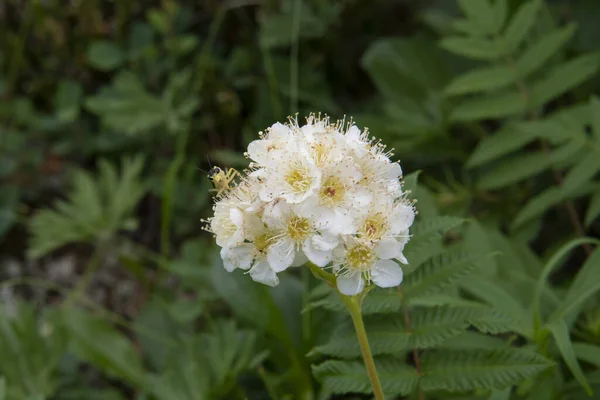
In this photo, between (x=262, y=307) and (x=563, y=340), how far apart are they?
0.86m

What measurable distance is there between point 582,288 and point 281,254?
0.65 metres

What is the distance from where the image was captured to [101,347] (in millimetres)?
2045

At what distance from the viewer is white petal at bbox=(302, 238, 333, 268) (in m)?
0.96

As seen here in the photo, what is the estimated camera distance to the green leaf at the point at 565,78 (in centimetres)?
180

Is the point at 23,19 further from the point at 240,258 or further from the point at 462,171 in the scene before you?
the point at 240,258

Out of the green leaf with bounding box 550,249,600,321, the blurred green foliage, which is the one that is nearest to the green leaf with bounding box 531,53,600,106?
the blurred green foliage

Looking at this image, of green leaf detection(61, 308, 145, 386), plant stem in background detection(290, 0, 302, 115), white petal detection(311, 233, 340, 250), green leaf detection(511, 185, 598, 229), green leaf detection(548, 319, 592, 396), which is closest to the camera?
white petal detection(311, 233, 340, 250)

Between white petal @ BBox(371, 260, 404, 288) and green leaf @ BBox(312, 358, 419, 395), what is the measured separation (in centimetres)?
25

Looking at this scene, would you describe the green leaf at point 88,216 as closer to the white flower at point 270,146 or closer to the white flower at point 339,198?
the white flower at point 270,146

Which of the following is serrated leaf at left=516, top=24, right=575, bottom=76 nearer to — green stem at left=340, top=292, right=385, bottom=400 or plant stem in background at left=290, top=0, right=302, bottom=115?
plant stem in background at left=290, top=0, right=302, bottom=115

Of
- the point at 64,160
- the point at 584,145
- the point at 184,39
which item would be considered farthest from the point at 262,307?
the point at 64,160

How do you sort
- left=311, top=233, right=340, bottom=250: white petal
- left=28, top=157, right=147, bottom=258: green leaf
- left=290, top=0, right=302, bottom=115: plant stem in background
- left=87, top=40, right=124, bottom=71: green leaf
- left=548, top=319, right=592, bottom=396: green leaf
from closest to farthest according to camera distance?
left=311, top=233, right=340, bottom=250: white petal < left=548, top=319, right=592, bottom=396: green leaf < left=28, top=157, right=147, bottom=258: green leaf < left=290, top=0, right=302, bottom=115: plant stem in background < left=87, top=40, right=124, bottom=71: green leaf

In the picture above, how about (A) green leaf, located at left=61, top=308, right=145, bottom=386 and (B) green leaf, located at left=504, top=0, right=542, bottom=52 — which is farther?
(A) green leaf, located at left=61, top=308, right=145, bottom=386

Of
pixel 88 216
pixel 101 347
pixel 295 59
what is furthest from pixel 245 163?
pixel 101 347
